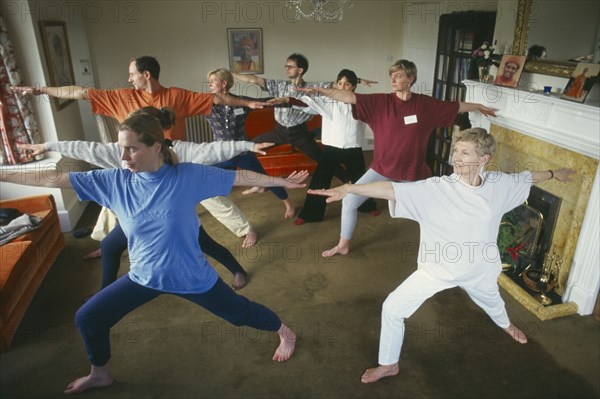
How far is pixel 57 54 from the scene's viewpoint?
14.5ft

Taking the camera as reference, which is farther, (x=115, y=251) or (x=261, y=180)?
(x=115, y=251)

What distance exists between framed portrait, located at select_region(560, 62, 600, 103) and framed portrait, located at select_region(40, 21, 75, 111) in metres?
4.15

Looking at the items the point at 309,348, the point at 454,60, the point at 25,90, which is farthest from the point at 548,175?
the point at 25,90

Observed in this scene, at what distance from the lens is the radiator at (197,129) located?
5.77m

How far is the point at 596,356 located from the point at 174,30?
18.7ft

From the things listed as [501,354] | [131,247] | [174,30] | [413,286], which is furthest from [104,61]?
[501,354]

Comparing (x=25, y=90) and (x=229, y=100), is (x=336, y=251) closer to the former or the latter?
(x=229, y=100)

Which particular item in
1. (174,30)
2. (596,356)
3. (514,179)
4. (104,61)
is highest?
(174,30)

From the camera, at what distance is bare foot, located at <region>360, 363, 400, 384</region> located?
2.41 meters

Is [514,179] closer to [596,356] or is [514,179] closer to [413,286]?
[413,286]

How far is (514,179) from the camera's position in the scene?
2258mm

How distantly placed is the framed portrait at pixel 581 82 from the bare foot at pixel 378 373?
2.03 meters

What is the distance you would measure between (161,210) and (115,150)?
0.93m

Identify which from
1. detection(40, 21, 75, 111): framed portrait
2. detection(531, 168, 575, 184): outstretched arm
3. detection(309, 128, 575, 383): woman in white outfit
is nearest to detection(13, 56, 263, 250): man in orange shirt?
detection(40, 21, 75, 111): framed portrait
